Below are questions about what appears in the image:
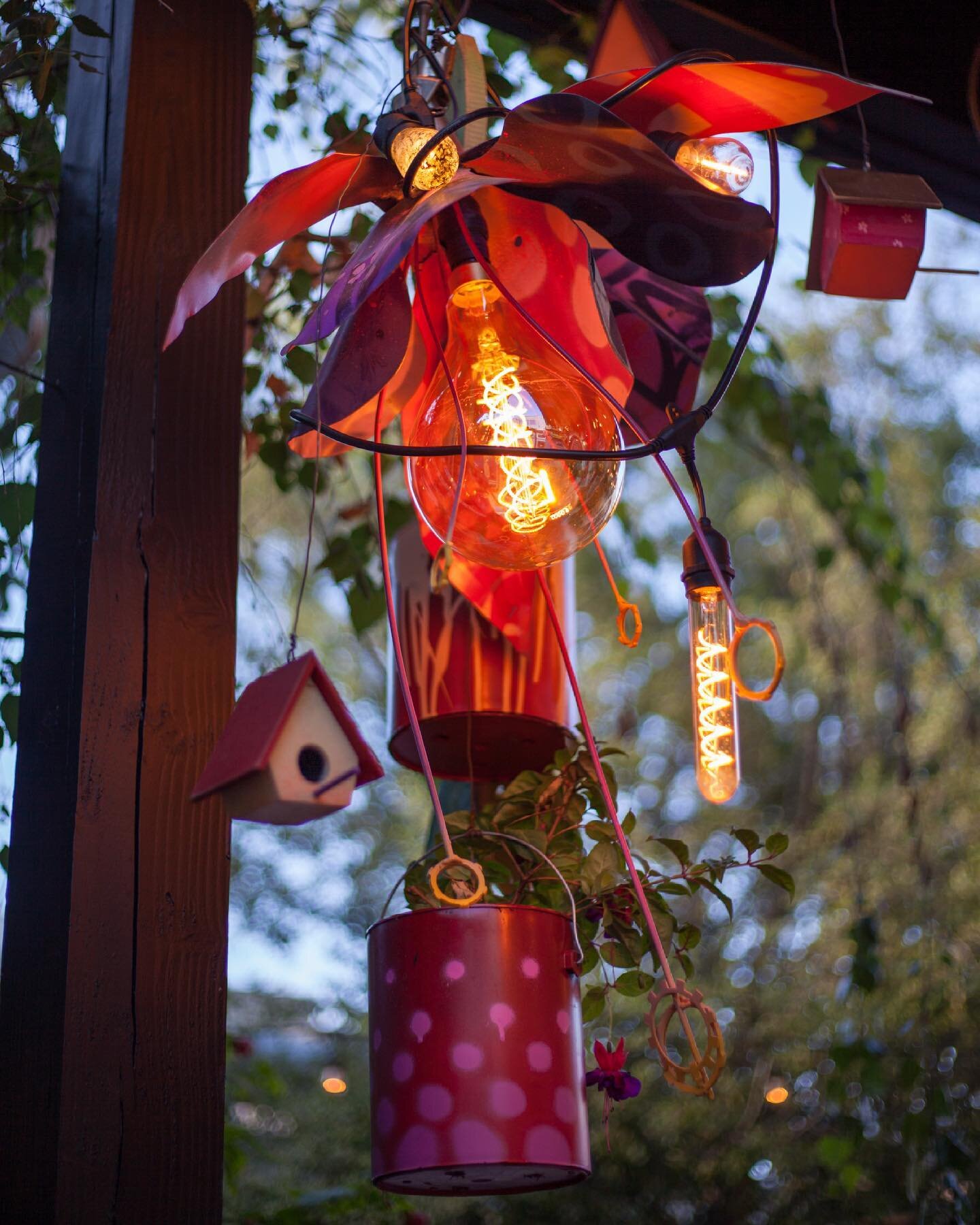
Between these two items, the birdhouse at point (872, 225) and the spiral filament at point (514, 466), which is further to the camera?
the birdhouse at point (872, 225)

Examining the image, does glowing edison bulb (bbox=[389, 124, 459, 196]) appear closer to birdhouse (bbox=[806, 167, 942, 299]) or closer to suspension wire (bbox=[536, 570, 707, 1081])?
suspension wire (bbox=[536, 570, 707, 1081])

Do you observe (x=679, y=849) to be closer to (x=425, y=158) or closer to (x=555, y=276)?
(x=555, y=276)

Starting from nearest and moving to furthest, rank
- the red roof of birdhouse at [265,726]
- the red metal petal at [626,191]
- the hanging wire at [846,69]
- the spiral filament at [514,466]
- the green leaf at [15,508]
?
the red roof of birdhouse at [265,726], the red metal petal at [626,191], the spiral filament at [514,466], the green leaf at [15,508], the hanging wire at [846,69]

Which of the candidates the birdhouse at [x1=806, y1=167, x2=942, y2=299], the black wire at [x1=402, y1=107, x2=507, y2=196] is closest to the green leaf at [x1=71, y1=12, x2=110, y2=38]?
the black wire at [x1=402, y1=107, x2=507, y2=196]

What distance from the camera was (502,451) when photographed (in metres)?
0.94

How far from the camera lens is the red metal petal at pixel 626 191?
0.91m

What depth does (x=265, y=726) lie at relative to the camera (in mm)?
818

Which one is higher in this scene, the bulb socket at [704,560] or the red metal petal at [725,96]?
the red metal petal at [725,96]

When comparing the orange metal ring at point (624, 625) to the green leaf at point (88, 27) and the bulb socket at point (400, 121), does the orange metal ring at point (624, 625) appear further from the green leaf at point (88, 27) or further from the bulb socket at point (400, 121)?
the green leaf at point (88, 27)

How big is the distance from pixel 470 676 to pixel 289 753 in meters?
0.73

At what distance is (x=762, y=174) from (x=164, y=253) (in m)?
1.91

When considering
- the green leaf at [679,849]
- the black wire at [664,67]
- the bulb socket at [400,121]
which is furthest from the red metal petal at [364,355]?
the green leaf at [679,849]

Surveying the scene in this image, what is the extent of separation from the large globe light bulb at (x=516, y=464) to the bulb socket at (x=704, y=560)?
91mm

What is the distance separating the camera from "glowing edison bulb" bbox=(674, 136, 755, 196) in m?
1.13
